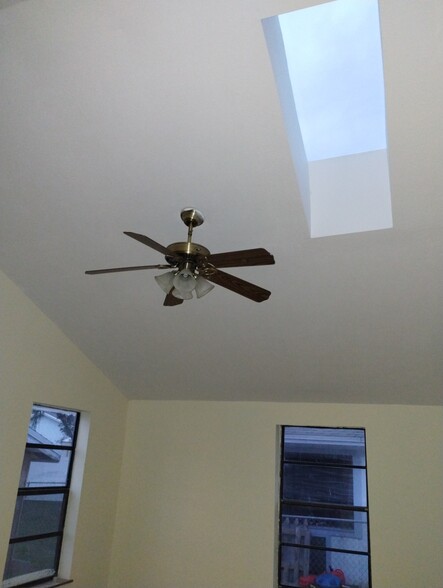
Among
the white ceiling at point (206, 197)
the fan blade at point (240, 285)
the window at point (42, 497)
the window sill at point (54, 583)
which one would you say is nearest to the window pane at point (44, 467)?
the window at point (42, 497)

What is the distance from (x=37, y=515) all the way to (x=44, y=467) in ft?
1.38

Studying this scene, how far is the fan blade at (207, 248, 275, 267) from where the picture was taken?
6.90 ft

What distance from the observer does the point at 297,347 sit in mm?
3988

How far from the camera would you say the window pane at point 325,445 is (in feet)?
15.2

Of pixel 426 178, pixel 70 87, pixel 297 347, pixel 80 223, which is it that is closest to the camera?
pixel 70 87

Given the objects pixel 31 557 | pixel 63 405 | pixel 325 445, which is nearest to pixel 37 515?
pixel 31 557

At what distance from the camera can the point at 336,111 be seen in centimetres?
304

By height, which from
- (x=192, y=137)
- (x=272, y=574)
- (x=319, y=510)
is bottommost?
(x=272, y=574)

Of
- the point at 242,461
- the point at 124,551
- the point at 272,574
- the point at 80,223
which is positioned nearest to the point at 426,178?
the point at 80,223

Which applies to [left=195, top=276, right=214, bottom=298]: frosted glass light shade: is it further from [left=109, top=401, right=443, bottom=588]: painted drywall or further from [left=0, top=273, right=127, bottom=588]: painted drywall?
[left=109, top=401, right=443, bottom=588]: painted drywall

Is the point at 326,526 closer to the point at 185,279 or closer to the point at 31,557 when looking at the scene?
the point at 31,557

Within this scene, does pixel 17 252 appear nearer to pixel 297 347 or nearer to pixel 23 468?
pixel 23 468

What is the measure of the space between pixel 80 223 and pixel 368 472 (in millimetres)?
3450

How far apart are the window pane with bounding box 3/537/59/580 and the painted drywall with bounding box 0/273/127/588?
22 centimetres
